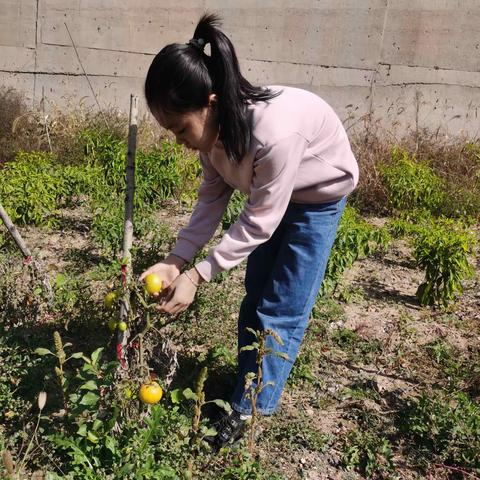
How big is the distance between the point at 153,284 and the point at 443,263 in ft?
7.81

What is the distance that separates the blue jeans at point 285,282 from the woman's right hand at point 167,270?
0.36m

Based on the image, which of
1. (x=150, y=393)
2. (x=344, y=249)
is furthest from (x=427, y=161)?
(x=150, y=393)

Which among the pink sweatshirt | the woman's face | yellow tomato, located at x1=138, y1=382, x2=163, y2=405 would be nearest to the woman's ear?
the woman's face

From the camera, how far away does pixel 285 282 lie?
7.59 ft

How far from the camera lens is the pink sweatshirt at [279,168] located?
1.91 metres

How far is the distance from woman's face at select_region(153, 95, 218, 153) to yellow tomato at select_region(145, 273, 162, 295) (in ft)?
1.55

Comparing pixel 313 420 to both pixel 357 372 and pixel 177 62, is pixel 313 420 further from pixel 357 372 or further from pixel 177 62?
pixel 177 62

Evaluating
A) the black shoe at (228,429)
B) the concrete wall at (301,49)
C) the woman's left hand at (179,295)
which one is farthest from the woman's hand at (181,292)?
the concrete wall at (301,49)

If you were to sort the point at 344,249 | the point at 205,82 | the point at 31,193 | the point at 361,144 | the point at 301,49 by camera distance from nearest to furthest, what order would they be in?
the point at 205,82 < the point at 344,249 < the point at 31,193 < the point at 361,144 < the point at 301,49

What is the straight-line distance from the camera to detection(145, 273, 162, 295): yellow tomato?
2.03 m

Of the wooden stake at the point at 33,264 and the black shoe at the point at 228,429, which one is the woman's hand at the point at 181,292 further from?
the wooden stake at the point at 33,264

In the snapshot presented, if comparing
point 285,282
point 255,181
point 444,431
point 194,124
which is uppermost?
point 194,124

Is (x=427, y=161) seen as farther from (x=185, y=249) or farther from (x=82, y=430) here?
(x=82, y=430)

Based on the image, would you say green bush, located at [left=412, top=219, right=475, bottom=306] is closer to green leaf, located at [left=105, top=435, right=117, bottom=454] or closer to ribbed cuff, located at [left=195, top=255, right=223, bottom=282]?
ribbed cuff, located at [left=195, top=255, right=223, bottom=282]
